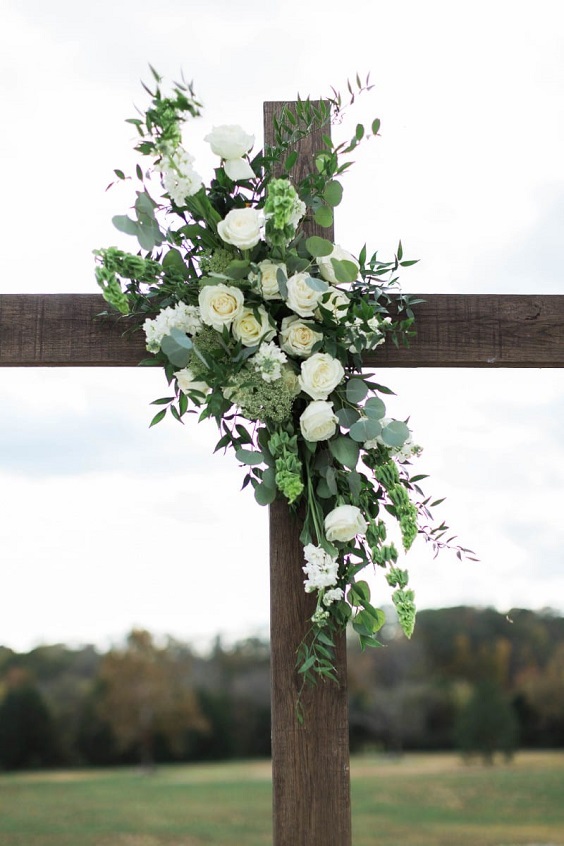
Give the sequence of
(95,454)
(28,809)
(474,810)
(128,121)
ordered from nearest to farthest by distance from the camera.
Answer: (128,121)
(95,454)
(28,809)
(474,810)

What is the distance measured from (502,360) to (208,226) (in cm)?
54

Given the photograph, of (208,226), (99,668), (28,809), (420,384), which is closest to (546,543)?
(420,384)

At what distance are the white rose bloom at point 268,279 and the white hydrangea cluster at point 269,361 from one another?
9cm

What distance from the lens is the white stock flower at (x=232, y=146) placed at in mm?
1190

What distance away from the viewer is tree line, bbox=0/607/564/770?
7.05m

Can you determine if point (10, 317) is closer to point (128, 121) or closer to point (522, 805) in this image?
point (128, 121)

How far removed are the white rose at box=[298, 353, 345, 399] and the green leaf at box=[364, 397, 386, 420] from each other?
0.06 meters

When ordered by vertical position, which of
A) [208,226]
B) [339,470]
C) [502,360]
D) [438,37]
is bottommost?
[339,470]

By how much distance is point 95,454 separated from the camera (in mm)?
3348

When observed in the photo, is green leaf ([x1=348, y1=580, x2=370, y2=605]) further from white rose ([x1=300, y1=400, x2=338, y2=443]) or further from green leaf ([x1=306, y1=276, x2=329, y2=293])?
green leaf ([x1=306, y1=276, x2=329, y2=293])

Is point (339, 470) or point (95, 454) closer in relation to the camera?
point (339, 470)

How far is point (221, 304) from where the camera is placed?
1169 millimetres

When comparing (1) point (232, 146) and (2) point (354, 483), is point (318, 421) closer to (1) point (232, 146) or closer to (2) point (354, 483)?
(2) point (354, 483)

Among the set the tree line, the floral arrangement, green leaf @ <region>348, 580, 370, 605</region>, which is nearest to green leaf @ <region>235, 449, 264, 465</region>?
the floral arrangement
